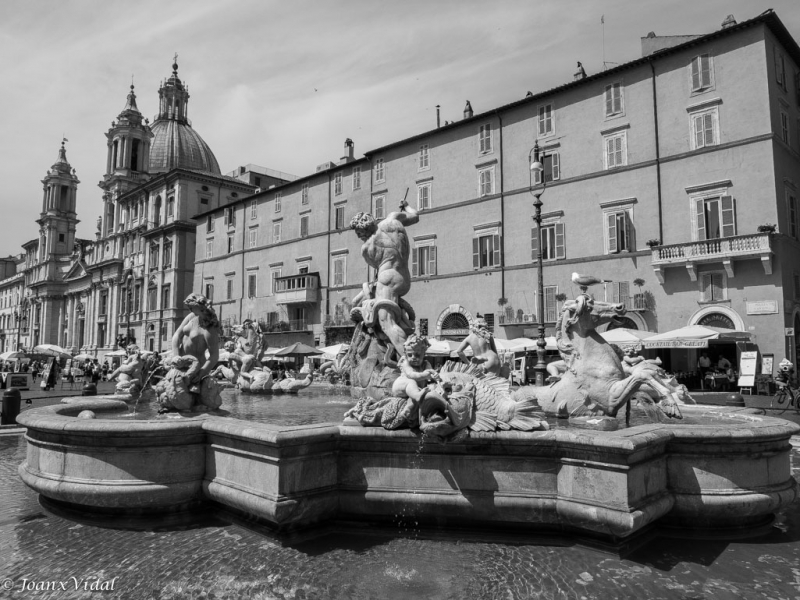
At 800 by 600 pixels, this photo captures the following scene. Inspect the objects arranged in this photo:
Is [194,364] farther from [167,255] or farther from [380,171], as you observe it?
[167,255]

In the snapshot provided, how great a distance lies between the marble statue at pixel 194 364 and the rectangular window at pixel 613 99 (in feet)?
90.5

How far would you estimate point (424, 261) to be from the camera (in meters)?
37.1

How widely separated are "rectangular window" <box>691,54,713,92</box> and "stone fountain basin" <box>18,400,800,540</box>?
26.3 m

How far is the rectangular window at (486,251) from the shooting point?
33478mm

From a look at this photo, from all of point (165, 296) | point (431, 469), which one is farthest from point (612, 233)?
point (165, 296)

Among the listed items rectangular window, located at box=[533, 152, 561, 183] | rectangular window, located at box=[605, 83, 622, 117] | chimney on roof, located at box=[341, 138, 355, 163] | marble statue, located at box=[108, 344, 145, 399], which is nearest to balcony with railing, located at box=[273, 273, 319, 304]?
chimney on roof, located at box=[341, 138, 355, 163]

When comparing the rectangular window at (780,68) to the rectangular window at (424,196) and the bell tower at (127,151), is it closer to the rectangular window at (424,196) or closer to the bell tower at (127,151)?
the rectangular window at (424,196)

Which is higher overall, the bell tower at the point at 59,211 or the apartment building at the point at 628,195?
the bell tower at the point at 59,211

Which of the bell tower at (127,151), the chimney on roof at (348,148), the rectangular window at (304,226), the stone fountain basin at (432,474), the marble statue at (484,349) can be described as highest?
the bell tower at (127,151)

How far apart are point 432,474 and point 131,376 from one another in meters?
7.97

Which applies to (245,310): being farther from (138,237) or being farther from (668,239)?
(668,239)

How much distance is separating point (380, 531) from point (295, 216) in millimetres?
43679

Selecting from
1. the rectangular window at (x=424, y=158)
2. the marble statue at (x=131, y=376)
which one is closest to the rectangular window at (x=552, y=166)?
the rectangular window at (x=424, y=158)

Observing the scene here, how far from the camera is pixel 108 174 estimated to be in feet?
251
